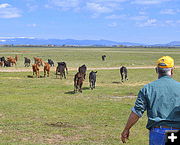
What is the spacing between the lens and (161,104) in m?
4.69

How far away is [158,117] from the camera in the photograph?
15.3 feet

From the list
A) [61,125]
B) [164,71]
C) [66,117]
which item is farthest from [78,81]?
[164,71]

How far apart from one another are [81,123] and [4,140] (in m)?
3.17

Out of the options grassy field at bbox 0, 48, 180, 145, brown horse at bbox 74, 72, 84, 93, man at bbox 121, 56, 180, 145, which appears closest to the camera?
man at bbox 121, 56, 180, 145

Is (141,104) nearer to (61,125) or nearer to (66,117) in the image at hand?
(61,125)

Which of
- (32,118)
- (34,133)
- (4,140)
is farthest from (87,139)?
(32,118)

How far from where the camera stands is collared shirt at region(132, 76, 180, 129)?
464cm

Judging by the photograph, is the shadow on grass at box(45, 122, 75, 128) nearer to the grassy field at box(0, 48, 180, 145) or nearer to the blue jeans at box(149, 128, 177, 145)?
the grassy field at box(0, 48, 180, 145)

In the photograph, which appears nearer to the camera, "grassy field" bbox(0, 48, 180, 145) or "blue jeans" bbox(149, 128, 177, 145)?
"blue jeans" bbox(149, 128, 177, 145)

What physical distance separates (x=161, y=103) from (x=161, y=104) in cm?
1

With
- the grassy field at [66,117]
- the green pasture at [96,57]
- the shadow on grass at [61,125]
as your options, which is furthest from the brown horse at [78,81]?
the green pasture at [96,57]

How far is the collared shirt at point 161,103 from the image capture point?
464 centimetres

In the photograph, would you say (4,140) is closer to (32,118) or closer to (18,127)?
(18,127)

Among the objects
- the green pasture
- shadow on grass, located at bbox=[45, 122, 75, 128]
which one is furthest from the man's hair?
the green pasture
